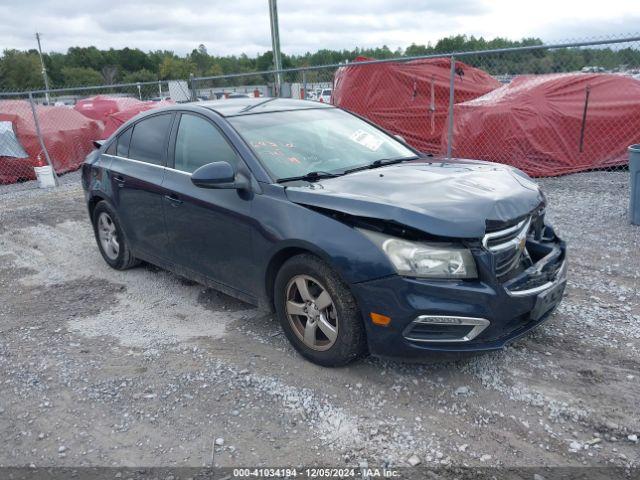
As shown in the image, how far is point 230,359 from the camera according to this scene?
3865 mm

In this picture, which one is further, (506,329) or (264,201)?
(264,201)

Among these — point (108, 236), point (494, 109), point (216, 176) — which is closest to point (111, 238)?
point (108, 236)

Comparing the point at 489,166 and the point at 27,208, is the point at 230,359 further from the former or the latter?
the point at 27,208

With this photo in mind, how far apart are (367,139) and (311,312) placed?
1755 millimetres

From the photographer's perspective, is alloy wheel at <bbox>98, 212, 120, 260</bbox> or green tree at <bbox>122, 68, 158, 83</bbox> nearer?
alloy wheel at <bbox>98, 212, 120, 260</bbox>

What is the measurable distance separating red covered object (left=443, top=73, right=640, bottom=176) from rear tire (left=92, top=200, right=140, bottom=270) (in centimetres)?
638

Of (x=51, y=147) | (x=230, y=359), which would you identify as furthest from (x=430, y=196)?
(x=51, y=147)

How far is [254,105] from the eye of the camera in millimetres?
4766

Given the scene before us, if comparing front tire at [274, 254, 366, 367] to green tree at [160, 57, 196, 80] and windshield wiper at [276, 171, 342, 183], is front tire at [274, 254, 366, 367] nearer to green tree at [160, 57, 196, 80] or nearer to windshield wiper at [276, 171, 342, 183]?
windshield wiper at [276, 171, 342, 183]

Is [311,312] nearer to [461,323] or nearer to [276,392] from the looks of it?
[276,392]

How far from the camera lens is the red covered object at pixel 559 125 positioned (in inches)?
374

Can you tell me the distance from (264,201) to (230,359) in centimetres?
111

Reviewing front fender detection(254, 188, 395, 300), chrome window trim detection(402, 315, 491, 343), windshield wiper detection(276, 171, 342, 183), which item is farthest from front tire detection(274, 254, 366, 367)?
windshield wiper detection(276, 171, 342, 183)

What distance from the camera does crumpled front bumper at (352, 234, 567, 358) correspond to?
3.06 m
